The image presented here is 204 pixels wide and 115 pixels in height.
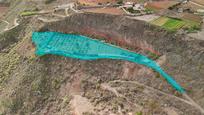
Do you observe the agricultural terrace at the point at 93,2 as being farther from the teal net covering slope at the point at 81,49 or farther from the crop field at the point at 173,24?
the crop field at the point at 173,24

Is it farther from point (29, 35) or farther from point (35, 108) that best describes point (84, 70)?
point (29, 35)

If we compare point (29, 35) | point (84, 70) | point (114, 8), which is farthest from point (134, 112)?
point (29, 35)

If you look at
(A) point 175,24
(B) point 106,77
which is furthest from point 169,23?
(B) point 106,77

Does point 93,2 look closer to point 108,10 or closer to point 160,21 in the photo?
point 108,10

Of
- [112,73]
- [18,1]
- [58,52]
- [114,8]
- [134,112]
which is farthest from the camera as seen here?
[18,1]

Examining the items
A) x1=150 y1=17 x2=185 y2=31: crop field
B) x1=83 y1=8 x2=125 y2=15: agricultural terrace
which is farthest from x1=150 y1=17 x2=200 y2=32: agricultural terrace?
x1=83 y1=8 x2=125 y2=15: agricultural terrace

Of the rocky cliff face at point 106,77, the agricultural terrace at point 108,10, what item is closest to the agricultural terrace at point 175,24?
the rocky cliff face at point 106,77
